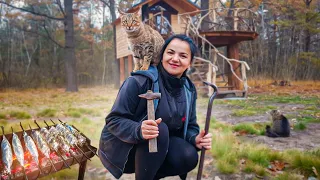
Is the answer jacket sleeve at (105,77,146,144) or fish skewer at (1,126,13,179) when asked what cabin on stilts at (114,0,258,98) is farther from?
fish skewer at (1,126,13,179)

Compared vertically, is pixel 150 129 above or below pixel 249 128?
above

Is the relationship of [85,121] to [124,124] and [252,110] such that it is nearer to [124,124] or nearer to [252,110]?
[124,124]

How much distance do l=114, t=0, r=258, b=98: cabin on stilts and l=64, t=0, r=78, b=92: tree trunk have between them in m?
0.93

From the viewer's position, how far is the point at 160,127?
1.01 meters

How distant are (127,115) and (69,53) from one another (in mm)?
2453

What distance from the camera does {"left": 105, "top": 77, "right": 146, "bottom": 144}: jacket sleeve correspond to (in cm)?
96

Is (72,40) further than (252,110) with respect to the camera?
Yes

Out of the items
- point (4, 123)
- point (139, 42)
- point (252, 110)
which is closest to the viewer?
point (4, 123)

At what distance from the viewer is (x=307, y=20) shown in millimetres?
2244

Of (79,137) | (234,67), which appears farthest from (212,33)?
(79,137)

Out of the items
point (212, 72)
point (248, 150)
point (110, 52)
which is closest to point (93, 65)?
point (110, 52)

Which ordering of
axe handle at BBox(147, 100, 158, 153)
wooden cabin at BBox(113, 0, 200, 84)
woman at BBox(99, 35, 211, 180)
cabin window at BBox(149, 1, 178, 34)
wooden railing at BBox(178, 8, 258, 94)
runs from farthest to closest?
wooden cabin at BBox(113, 0, 200, 84) < cabin window at BBox(149, 1, 178, 34) < wooden railing at BBox(178, 8, 258, 94) < woman at BBox(99, 35, 211, 180) < axe handle at BBox(147, 100, 158, 153)

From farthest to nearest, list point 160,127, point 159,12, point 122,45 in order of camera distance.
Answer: point 159,12
point 122,45
point 160,127

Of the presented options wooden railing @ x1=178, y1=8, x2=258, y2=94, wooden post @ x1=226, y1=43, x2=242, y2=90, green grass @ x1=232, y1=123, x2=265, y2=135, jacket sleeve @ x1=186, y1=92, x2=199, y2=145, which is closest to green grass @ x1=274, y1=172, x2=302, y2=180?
jacket sleeve @ x1=186, y1=92, x2=199, y2=145
